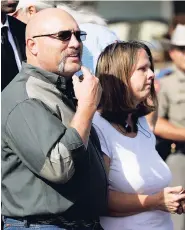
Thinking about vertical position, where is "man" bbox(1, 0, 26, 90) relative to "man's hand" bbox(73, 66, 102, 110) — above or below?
below

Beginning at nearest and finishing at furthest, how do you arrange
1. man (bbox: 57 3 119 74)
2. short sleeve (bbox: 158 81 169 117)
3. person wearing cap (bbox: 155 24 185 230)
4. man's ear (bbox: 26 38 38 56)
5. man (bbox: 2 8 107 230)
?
man (bbox: 2 8 107 230) → man's ear (bbox: 26 38 38 56) → man (bbox: 57 3 119 74) → person wearing cap (bbox: 155 24 185 230) → short sleeve (bbox: 158 81 169 117)

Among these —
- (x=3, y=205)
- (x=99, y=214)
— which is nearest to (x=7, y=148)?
(x=3, y=205)

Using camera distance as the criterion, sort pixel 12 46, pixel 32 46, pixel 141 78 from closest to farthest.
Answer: pixel 32 46 → pixel 141 78 → pixel 12 46

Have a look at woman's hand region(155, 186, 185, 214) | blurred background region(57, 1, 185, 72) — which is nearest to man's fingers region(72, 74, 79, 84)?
woman's hand region(155, 186, 185, 214)

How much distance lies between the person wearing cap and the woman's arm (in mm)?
2057

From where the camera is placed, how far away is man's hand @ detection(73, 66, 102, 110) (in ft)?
9.85

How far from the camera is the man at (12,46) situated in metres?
3.93

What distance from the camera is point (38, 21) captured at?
3.18m

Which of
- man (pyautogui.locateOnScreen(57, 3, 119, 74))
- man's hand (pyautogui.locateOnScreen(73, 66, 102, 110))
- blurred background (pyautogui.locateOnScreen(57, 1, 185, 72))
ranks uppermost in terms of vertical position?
man's hand (pyautogui.locateOnScreen(73, 66, 102, 110))

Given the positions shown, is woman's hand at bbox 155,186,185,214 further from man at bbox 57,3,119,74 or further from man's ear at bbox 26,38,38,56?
man at bbox 57,3,119,74

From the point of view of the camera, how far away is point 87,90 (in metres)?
3.03

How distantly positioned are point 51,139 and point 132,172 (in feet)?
2.18

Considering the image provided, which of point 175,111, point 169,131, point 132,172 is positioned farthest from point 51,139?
point 175,111

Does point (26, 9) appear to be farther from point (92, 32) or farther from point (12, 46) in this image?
point (92, 32)
